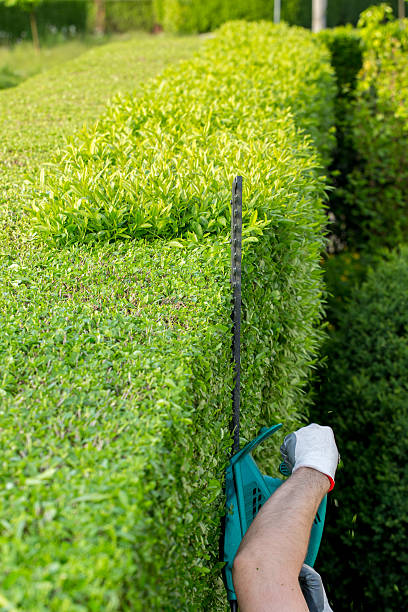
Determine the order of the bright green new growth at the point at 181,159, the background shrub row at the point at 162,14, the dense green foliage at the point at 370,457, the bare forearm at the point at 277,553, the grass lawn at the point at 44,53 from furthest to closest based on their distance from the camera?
the background shrub row at the point at 162,14
the grass lawn at the point at 44,53
the dense green foliage at the point at 370,457
the bright green new growth at the point at 181,159
the bare forearm at the point at 277,553

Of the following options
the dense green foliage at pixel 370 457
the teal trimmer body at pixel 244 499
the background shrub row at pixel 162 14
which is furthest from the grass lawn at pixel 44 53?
the teal trimmer body at pixel 244 499

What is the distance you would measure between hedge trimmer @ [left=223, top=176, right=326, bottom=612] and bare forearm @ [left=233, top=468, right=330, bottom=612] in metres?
0.13

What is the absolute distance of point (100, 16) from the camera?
21.4m

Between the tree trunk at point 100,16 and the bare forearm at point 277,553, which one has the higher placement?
the tree trunk at point 100,16

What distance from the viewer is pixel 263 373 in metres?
2.63

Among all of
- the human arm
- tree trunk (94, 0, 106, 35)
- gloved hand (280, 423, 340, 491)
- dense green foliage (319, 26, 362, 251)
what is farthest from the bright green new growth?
tree trunk (94, 0, 106, 35)

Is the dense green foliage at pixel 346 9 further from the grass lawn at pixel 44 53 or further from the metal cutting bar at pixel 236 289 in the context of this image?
the metal cutting bar at pixel 236 289

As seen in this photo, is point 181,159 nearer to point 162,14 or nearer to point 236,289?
point 236,289

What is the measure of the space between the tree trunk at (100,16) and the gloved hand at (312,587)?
23297mm

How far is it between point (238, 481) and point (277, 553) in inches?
14.7

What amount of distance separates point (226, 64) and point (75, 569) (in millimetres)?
6002

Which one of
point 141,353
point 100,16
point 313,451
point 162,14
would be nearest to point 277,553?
point 313,451

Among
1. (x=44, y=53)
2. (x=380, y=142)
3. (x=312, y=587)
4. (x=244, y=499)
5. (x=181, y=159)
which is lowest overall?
(x=312, y=587)

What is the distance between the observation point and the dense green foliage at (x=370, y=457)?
13.1ft
